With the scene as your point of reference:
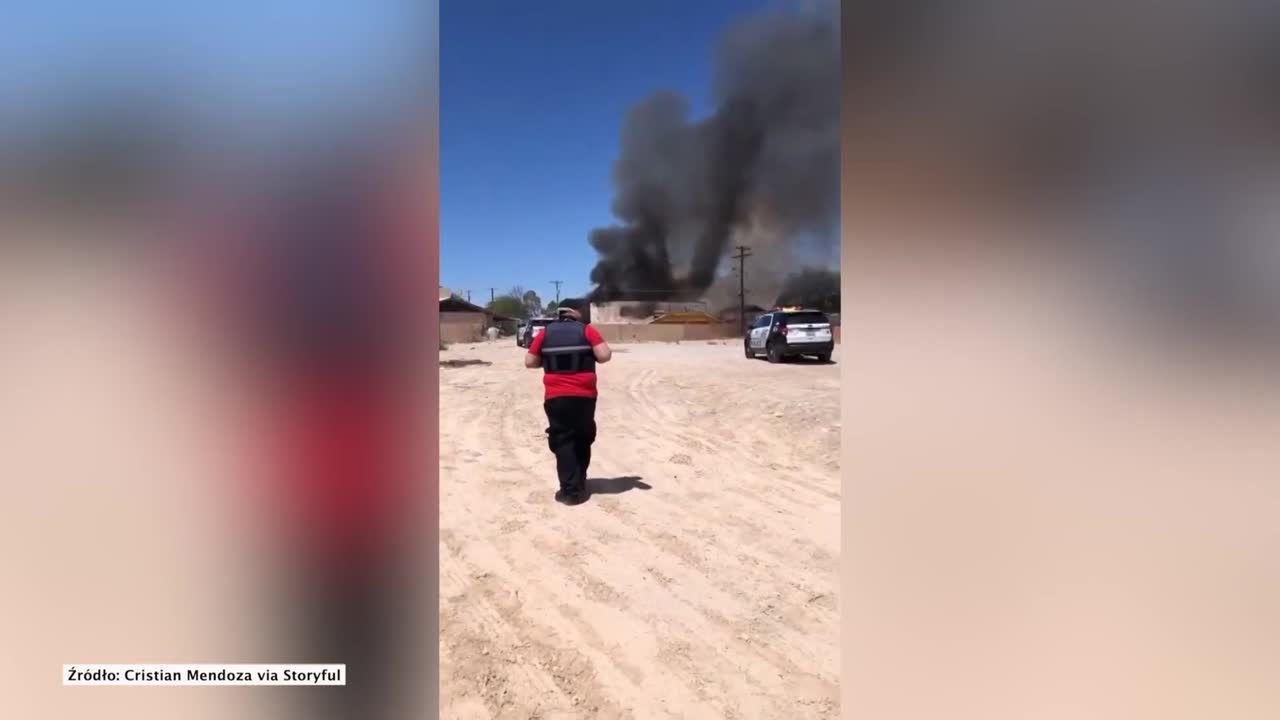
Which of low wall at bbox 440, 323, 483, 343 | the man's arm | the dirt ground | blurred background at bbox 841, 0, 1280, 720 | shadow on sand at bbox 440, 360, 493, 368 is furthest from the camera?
low wall at bbox 440, 323, 483, 343

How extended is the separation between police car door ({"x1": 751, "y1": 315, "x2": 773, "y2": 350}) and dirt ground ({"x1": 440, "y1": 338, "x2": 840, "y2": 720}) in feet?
28.1

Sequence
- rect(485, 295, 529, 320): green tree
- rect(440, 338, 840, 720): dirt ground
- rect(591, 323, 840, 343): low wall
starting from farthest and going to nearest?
rect(485, 295, 529, 320): green tree → rect(591, 323, 840, 343): low wall → rect(440, 338, 840, 720): dirt ground

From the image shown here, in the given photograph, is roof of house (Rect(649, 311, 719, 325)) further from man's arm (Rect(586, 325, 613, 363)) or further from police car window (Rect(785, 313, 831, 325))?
man's arm (Rect(586, 325, 613, 363))

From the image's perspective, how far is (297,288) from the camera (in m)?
0.93

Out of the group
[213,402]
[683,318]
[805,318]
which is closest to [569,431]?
[213,402]

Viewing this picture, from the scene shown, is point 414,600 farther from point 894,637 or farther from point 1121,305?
point 1121,305

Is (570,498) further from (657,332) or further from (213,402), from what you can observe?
(657,332)

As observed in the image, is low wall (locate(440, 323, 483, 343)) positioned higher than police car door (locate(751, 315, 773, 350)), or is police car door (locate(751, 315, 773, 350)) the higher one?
low wall (locate(440, 323, 483, 343))

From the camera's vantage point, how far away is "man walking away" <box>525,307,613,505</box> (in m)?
3.96

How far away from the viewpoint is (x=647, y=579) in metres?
2.78

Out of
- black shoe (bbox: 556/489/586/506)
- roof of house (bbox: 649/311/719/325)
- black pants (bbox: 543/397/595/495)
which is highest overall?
roof of house (bbox: 649/311/719/325)

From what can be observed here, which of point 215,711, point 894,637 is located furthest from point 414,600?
point 894,637

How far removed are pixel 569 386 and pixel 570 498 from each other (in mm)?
835

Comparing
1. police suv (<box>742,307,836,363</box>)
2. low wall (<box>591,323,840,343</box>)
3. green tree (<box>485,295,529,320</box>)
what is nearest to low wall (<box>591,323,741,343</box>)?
low wall (<box>591,323,840,343</box>)
